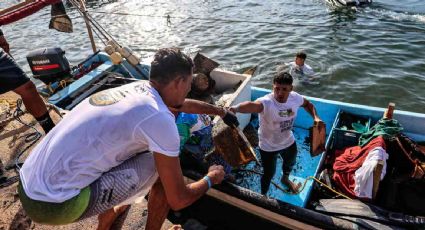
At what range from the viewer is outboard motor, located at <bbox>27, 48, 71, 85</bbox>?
6.06 m

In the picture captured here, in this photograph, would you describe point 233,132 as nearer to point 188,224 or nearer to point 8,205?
point 188,224

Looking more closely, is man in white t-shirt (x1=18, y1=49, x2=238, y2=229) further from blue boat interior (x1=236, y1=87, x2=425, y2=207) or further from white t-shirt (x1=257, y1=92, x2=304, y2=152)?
blue boat interior (x1=236, y1=87, x2=425, y2=207)

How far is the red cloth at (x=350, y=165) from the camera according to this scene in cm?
404

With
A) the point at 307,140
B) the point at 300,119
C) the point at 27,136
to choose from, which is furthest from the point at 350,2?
the point at 27,136

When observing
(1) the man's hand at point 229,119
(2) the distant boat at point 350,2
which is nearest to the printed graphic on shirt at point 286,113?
(1) the man's hand at point 229,119

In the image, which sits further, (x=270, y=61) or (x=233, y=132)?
(x=270, y=61)

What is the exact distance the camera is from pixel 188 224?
11.8ft

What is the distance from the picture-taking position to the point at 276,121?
395 centimetres

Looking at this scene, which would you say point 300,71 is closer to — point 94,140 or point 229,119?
point 229,119

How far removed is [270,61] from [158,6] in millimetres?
8777

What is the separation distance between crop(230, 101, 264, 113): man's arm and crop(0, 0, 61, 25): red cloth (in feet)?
11.4

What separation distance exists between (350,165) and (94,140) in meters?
3.26

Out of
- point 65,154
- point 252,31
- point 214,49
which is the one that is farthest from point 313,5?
point 65,154

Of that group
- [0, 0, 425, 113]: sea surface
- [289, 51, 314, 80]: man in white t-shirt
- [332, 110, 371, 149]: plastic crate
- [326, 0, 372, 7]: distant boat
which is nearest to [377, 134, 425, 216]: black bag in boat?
[332, 110, 371, 149]: plastic crate
